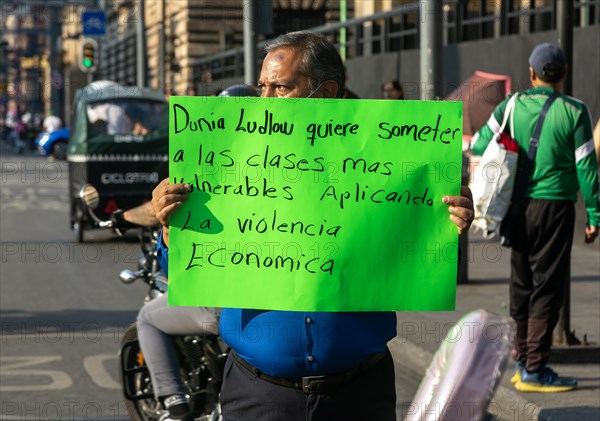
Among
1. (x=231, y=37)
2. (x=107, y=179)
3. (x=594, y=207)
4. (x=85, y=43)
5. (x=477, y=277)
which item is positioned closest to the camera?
(x=594, y=207)

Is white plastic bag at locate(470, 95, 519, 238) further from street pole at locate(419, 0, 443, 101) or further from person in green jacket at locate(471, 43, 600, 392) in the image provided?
street pole at locate(419, 0, 443, 101)

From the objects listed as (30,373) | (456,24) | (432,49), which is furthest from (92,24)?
(30,373)

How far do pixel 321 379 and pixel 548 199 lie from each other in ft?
12.6

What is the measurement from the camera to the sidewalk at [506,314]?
661 cm

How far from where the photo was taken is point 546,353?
22.8ft

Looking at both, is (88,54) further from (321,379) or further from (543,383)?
(321,379)

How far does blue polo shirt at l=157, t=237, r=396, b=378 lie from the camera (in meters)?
3.31

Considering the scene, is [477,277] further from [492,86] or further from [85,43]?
[85,43]

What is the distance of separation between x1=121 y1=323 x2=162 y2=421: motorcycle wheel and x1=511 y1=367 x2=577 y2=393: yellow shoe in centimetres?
203

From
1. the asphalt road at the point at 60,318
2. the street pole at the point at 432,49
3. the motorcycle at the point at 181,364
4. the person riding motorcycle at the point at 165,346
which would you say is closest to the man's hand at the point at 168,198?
the motorcycle at the point at 181,364

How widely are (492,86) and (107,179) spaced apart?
519 centimetres

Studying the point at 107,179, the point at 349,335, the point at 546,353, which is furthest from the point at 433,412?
the point at 107,179

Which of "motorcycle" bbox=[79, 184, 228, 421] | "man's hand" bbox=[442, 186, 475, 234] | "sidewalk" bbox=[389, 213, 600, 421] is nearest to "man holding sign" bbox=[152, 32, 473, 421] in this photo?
"man's hand" bbox=[442, 186, 475, 234]

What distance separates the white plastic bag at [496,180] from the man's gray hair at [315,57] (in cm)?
351
